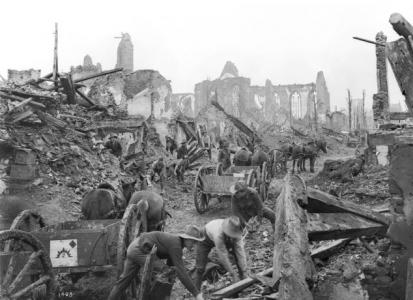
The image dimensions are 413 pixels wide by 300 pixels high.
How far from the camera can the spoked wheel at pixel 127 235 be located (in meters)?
5.12

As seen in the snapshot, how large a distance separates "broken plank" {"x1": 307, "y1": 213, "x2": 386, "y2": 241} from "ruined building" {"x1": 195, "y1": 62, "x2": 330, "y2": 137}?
169 ft

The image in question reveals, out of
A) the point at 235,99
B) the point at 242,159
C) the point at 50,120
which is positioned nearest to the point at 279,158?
the point at 242,159

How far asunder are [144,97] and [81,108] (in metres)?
11.5

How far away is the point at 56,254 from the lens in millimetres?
5113

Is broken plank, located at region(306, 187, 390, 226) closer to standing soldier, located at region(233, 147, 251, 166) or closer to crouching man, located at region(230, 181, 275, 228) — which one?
crouching man, located at region(230, 181, 275, 228)

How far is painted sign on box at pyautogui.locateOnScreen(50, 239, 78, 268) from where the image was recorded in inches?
201

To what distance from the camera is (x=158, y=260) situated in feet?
17.6

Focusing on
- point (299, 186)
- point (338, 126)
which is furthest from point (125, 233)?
point (338, 126)

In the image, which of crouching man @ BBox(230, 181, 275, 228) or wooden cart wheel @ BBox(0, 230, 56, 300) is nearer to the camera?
wooden cart wheel @ BBox(0, 230, 56, 300)

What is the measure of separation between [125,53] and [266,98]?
888 inches

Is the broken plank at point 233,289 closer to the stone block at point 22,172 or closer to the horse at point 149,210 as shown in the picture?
the horse at point 149,210

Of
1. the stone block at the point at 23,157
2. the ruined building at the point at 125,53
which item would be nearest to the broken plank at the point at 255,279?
the stone block at the point at 23,157

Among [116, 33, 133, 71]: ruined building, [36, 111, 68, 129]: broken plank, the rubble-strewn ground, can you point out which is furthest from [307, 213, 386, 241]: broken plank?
[116, 33, 133, 71]: ruined building

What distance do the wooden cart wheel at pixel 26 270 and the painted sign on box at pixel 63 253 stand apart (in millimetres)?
216
